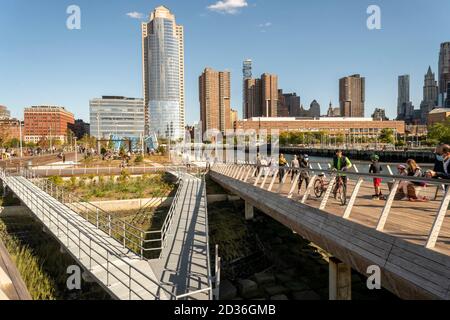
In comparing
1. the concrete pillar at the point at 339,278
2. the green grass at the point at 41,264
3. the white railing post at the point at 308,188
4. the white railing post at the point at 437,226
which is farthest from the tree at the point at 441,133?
the white railing post at the point at 437,226

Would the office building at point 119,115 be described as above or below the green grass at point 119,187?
above

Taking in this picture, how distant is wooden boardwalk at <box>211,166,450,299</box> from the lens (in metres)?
6.02

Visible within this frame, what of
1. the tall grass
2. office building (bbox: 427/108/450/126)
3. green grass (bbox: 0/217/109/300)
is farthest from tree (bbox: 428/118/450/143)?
the tall grass

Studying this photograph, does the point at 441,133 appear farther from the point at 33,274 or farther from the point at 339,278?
the point at 33,274

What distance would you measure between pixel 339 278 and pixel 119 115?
176 m

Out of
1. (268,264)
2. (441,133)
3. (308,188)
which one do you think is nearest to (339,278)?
(308,188)

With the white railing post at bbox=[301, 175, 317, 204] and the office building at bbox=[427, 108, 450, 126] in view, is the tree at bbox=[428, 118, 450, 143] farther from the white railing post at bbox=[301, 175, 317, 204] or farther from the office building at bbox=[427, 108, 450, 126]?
the white railing post at bbox=[301, 175, 317, 204]

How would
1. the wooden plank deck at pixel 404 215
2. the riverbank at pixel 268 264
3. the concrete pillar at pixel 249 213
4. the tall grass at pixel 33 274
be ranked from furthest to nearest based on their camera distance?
the concrete pillar at pixel 249 213 → the riverbank at pixel 268 264 → the tall grass at pixel 33 274 → the wooden plank deck at pixel 404 215

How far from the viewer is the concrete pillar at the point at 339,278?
1112 cm

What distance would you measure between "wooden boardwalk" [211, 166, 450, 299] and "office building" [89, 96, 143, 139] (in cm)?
16829

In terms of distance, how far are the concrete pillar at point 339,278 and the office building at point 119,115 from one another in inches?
6610

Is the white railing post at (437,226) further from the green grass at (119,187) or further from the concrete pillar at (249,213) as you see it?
the green grass at (119,187)

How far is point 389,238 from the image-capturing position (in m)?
7.14
